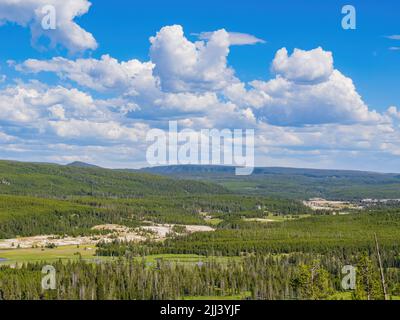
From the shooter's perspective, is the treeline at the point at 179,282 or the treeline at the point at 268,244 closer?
the treeline at the point at 179,282

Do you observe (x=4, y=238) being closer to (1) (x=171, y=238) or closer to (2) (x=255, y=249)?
(1) (x=171, y=238)

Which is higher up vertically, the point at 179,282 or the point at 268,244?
the point at 179,282

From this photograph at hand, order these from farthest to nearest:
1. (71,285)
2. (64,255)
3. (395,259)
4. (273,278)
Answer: (64,255), (395,259), (273,278), (71,285)

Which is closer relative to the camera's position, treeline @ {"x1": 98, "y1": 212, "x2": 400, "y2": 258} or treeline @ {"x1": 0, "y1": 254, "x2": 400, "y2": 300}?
treeline @ {"x1": 0, "y1": 254, "x2": 400, "y2": 300}

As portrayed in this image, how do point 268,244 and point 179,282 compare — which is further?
point 268,244

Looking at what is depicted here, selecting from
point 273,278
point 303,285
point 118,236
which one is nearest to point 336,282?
point 273,278
